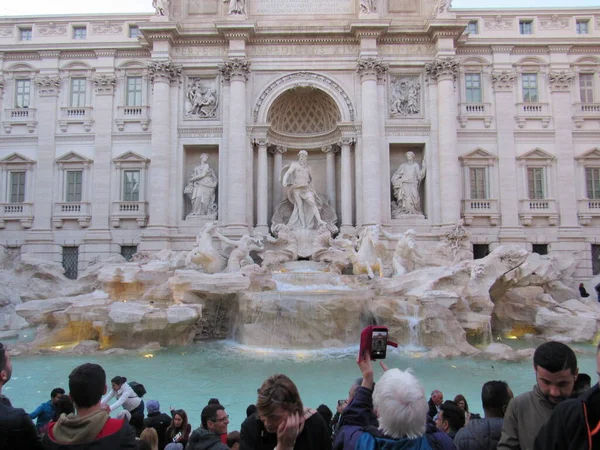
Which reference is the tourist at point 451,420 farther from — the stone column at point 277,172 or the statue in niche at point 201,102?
the statue in niche at point 201,102

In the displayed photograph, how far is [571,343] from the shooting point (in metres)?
13.9

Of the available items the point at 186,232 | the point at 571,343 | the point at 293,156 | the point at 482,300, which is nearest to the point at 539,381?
the point at 482,300

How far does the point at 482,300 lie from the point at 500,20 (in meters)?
14.7

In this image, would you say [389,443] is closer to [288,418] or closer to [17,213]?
[288,418]

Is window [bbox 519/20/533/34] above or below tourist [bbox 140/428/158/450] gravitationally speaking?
above

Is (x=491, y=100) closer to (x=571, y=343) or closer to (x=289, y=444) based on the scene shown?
(x=571, y=343)

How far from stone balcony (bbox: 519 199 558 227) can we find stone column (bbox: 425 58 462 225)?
3.03 meters

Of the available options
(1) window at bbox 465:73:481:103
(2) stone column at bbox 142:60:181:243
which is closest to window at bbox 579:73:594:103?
(1) window at bbox 465:73:481:103

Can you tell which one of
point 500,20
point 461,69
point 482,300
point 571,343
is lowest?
point 571,343

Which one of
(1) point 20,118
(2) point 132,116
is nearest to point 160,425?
(2) point 132,116

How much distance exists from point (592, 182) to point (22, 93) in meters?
26.7

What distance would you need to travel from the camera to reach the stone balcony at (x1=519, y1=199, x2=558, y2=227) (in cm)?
2111

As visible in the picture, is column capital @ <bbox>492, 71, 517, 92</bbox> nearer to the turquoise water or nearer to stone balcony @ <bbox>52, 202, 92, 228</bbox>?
the turquoise water

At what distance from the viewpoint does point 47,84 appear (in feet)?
72.6
